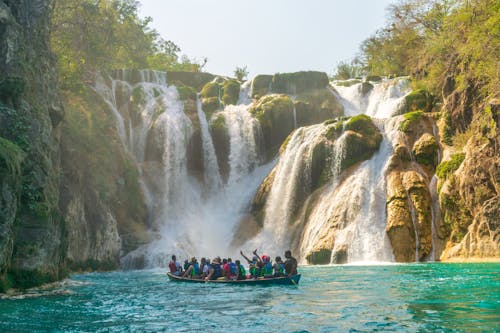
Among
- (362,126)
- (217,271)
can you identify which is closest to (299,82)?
(362,126)

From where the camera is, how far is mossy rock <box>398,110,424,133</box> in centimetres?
3188

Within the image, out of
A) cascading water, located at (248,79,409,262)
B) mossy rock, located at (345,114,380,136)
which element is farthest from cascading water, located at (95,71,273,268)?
mossy rock, located at (345,114,380,136)

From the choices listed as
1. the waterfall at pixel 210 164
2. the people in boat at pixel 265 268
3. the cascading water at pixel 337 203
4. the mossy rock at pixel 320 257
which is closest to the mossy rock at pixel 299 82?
the waterfall at pixel 210 164

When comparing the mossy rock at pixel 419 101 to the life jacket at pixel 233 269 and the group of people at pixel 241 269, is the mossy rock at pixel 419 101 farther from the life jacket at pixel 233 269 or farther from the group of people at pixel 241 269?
the life jacket at pixel 233 269

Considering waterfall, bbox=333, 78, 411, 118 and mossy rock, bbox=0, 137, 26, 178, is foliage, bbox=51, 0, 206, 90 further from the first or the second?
waterfall, bbox=333, 78, 411, 118

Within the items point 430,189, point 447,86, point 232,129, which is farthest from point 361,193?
point 232,129

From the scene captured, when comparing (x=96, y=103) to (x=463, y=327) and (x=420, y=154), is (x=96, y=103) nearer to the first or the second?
(x=420, y=154)

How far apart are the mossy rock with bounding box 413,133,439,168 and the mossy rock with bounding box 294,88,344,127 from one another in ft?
43.1

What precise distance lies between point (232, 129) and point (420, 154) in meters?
15.7

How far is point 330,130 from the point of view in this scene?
113ft

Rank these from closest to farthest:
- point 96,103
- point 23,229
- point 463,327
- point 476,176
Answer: point 463,327 < point 23,229 < point 476,176 < point 96,103

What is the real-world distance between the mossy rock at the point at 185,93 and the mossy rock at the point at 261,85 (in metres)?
5.41

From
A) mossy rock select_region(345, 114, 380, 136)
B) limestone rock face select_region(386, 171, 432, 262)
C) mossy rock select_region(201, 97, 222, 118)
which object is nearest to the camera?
limestone rock face select_region(386, 171, 432, 262)

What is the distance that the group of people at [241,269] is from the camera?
774 inches
